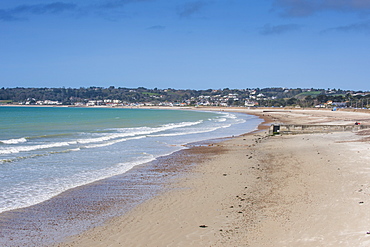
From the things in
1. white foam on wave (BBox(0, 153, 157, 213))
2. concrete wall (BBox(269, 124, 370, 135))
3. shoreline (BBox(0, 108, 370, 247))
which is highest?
concrete wall (BBox(269, 124, 370, 135))

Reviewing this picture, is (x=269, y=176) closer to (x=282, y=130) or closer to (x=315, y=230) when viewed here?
(x=315, y=230)

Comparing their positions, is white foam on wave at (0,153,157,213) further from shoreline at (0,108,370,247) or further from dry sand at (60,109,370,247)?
dry sand at (60,109,370,247)

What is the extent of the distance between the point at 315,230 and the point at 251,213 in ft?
5.20

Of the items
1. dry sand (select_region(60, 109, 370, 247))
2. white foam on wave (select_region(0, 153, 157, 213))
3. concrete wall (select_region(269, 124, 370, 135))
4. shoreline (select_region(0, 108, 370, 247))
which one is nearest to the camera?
dry sand (select_region(60, 109, 370, 247))

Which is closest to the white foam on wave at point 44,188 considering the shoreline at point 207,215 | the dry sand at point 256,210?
the shoreline at point 207,215

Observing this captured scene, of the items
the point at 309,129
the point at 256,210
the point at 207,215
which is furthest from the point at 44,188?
the point at 309,129

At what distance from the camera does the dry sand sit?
640 centimetres

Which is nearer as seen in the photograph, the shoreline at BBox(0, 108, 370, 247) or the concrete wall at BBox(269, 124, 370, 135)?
the shoreline at BBox(0, 108, 370, 247)

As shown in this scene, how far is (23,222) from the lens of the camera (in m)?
7.86

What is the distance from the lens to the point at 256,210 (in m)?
8.02

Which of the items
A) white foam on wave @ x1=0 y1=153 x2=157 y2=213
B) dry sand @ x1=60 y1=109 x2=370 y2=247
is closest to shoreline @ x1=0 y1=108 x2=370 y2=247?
dry sand @ x1=60 y1=109 x2=370 y2=247

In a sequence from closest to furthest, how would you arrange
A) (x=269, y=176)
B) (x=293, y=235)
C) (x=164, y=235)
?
1. (x=293, y=235)
2. (x=164, y=235)
3. (x=269, y=176)

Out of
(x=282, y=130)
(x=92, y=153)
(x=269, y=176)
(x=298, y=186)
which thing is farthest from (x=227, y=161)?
(x=282, y=130)

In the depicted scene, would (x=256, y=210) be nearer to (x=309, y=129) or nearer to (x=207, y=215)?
(x=207, y=215)
